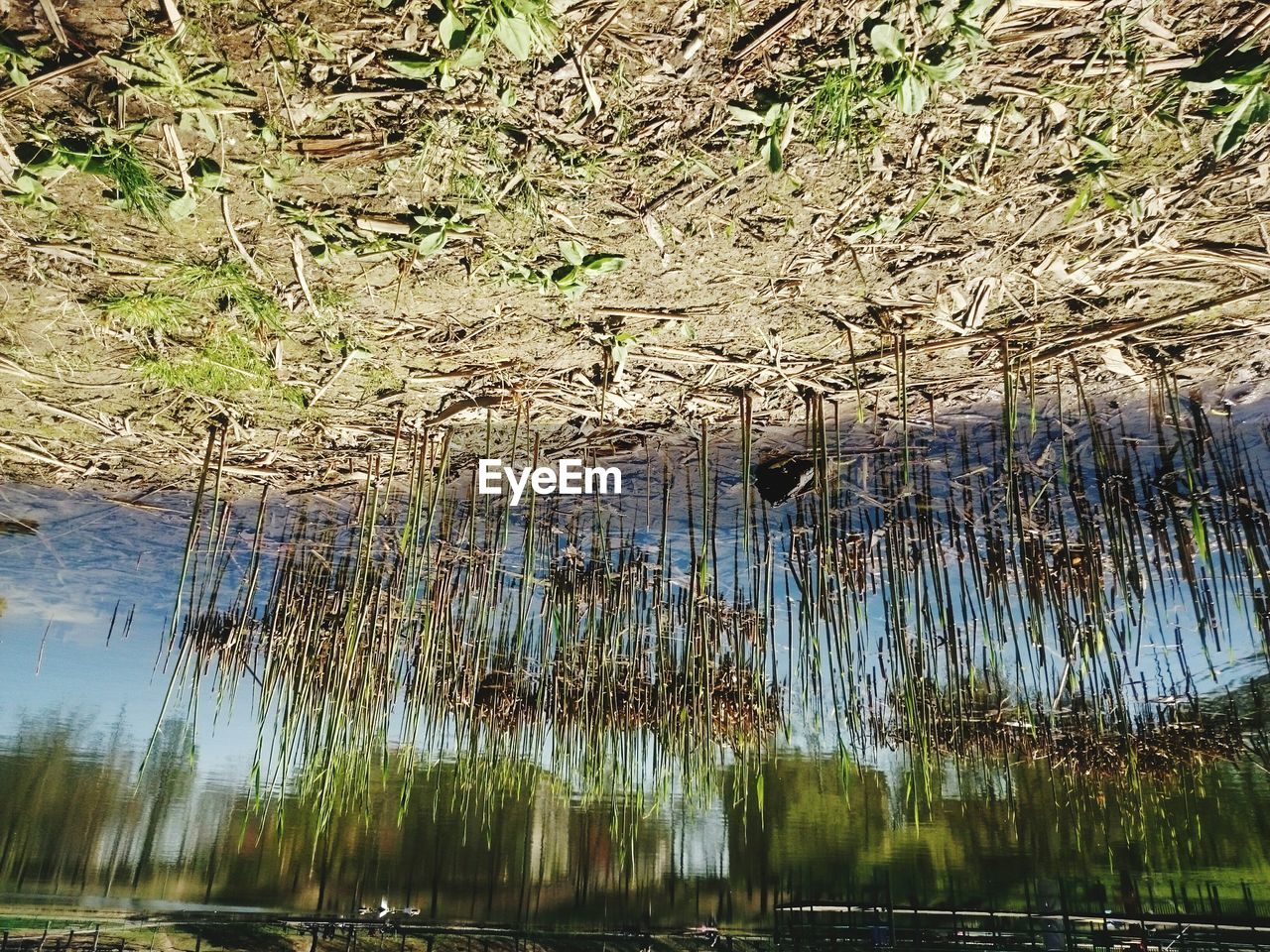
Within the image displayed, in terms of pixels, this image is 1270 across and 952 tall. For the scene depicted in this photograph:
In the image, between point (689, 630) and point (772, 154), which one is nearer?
point (772, 154)

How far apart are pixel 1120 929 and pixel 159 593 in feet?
73.2

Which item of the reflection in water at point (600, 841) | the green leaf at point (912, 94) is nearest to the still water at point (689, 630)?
the reflection in water at point (600, 841)

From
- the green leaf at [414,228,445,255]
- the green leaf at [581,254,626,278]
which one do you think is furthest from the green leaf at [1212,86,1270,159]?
the green leaf at [414,228,445,255]

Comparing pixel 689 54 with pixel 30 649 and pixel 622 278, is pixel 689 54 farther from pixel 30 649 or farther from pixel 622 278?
pixel 30 649

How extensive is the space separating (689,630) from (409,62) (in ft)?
10.5

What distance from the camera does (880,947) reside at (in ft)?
54.6

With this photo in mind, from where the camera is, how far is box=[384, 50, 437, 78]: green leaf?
5.32 ft

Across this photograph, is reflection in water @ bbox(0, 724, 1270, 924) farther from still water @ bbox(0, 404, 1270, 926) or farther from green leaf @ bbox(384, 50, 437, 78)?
green leaf @ bbox(384, 50, 437, 78)

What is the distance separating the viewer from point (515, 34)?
5.04 ft

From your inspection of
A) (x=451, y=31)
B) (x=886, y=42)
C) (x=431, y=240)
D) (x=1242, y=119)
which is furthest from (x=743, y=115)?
(x=1242, y=119)

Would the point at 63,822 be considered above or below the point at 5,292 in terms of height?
below

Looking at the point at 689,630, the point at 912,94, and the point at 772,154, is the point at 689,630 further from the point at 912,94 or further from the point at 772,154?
the point at 912,94

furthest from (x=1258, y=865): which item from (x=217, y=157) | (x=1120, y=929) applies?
(x=217, y=157)

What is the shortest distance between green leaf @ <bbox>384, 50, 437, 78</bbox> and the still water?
5.98ft
